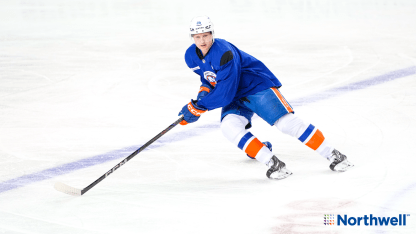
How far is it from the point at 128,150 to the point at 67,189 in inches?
30.3

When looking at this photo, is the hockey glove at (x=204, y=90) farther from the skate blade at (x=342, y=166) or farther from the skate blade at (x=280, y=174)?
the skate blade at (x=342, y=166)

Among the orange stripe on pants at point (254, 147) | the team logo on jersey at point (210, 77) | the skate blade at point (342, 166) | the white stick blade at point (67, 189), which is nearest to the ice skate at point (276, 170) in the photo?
the orange stripe on pants at point (254, 147)

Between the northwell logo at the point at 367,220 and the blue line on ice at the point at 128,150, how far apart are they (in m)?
1.50

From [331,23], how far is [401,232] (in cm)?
638

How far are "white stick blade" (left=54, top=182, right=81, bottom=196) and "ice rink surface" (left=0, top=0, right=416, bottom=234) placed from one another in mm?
33

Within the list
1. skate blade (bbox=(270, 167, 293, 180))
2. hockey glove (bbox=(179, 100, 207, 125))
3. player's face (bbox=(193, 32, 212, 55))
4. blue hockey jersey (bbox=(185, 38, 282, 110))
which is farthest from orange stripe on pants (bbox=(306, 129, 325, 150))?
player's face (bbox=(193, 32, 212, 55))

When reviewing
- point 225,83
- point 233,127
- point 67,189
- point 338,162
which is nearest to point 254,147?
point 233,127

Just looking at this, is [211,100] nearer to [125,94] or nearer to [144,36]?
[125,94]

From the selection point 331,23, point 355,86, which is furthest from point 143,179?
point 331,23

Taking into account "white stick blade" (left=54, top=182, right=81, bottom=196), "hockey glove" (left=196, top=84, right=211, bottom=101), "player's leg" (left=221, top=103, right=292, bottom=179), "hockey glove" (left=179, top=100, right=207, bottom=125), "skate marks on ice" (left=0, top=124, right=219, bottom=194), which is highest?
"hockey glove" (left=196, top=84, right=211, bottom=101)

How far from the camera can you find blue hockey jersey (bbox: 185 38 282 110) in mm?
2760

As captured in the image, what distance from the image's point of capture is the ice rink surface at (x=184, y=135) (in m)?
2.46

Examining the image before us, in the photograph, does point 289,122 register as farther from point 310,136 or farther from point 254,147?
point 254,147

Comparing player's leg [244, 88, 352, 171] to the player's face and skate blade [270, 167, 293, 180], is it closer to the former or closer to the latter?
skate blade [270, 167, 293, 180]
